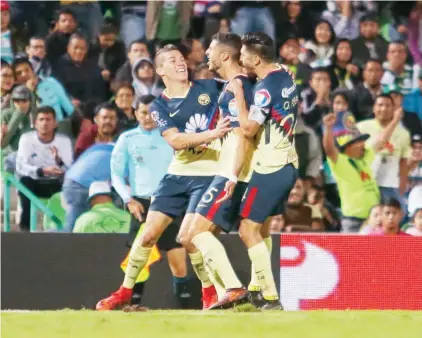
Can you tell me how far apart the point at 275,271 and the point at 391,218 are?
1.39m

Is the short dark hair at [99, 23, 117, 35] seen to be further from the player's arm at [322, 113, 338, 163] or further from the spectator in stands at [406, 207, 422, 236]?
the spectator in stands at [406, 207, 422, 236]

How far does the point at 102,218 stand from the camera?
39.0 ft

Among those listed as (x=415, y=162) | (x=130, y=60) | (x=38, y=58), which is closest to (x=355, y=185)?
(x=415, y=162)

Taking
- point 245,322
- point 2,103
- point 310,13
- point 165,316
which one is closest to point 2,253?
point 2,103

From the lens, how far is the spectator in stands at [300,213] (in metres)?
13.1

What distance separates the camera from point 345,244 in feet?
35.9

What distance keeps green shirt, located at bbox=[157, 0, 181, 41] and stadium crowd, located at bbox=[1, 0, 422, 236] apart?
0.5 inches

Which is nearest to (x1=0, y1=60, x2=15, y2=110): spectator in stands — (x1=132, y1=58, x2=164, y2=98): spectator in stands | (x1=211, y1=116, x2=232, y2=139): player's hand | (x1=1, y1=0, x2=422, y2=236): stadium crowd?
(x1=1, y1=0, x2=422, y2=236): stadium crowd

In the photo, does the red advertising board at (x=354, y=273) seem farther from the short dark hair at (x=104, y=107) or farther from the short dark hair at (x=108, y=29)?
the short dark hair at (x=108, y=29)

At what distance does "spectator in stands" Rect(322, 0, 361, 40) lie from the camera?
16.0 metres

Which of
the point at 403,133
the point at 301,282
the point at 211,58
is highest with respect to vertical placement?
the point at 211,58

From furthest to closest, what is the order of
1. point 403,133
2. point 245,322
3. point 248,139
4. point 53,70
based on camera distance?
1. point 53,70
2. point 403,133
3. point 248,139
4. point 245,322

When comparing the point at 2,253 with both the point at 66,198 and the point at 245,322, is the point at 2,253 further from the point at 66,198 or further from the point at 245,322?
the point at 245,322

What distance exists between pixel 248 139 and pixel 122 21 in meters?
6.73
